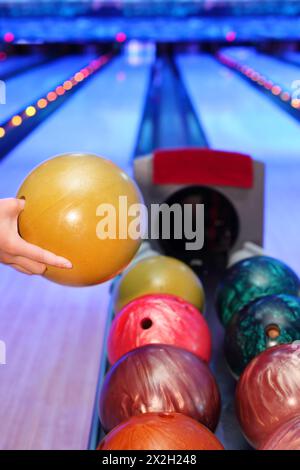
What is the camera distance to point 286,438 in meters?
0.87

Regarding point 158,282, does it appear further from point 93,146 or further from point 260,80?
point 260,80

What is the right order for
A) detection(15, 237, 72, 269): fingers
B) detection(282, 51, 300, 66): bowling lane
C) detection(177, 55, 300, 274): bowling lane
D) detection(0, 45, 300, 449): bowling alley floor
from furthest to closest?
detection(282, 51, 300, 66): bowling lane
detection(177, 55, 300, 274): bowling lane
detection(0, 45, 300, 449): bowling alley floor
detection(15, 237, 72, 269): fingers

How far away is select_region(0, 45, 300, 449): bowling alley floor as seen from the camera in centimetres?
162

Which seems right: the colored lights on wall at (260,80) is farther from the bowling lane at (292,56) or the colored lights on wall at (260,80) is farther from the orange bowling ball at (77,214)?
the orange bowling ball at (77,214)

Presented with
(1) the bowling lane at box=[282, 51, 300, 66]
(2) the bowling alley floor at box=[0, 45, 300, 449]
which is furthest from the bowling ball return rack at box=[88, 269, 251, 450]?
(1) the bowling lane at box=[282, 51, 300, 66]

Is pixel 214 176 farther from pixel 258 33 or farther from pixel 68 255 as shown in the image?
pixel 258 33

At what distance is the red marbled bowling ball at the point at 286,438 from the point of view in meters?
0.85

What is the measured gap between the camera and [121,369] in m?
1.26

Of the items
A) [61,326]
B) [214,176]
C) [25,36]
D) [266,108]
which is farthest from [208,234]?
[25,36]

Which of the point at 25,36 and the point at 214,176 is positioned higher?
the point at 214,176

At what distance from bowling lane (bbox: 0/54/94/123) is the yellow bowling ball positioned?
256 centimetres

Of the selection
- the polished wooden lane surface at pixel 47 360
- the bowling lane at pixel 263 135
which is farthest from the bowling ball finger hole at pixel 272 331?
the bowling lane at pixel 263 135

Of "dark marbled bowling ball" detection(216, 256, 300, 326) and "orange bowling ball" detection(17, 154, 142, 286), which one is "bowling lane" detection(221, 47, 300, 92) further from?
"orange bowling ball" detection(17, 154, 142, 286)
